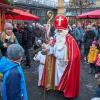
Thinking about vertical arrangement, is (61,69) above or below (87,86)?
above

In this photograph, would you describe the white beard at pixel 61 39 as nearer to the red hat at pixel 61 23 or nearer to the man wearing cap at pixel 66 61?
the man wearing cap at pixel 66 61

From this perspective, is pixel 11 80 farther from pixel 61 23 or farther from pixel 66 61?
pixel 61 23

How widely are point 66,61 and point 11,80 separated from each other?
13.5 ft

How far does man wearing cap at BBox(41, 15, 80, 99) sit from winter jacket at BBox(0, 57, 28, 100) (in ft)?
12.8

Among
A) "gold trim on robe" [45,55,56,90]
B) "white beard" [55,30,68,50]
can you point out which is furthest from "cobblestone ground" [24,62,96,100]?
"white beard" [55,30,68,50]

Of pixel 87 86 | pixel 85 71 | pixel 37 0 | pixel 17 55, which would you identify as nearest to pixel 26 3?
pixel 37 0

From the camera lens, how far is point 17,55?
14.5 ft

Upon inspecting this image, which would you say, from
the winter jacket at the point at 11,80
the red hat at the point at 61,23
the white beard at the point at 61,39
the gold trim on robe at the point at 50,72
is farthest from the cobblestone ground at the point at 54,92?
the winter jacket at the point at 11,80

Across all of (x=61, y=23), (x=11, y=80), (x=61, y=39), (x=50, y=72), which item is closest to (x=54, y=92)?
(x=50, y=72)

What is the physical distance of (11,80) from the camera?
436 centimetres

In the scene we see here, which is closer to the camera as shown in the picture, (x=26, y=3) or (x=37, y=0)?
(x=26, y=3)

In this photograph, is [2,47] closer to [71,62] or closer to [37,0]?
[71,62]

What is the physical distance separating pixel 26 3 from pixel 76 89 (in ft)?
78.3

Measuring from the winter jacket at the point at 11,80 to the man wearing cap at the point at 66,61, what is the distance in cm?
390
